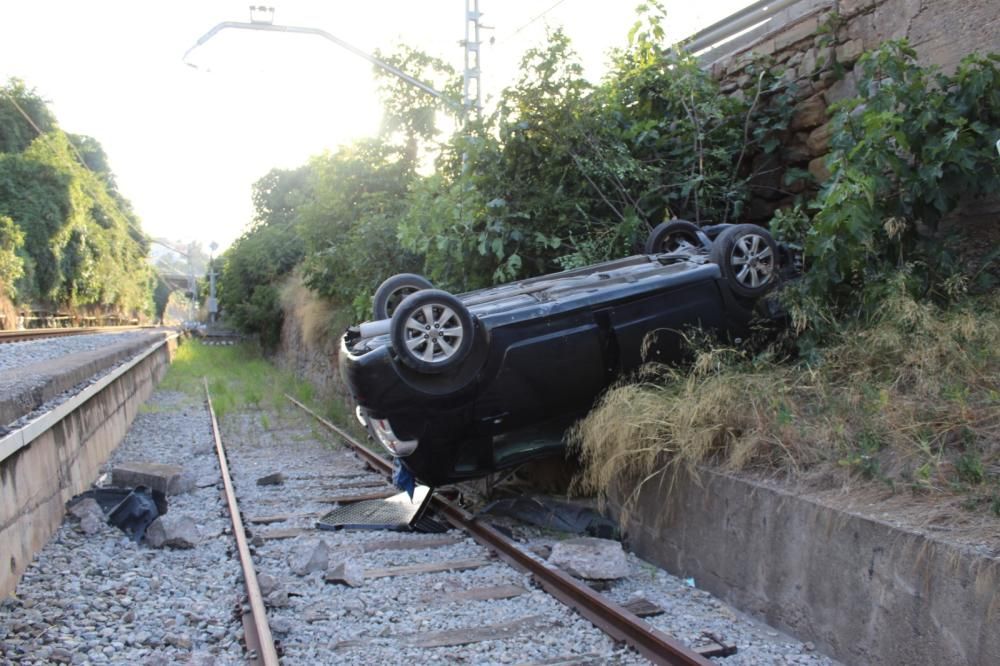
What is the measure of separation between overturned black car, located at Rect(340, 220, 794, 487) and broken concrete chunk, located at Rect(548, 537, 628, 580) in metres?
1.10

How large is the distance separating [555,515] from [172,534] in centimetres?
295

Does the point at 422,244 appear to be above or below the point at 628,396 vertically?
above

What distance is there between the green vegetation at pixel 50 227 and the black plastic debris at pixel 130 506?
3187 centimetres

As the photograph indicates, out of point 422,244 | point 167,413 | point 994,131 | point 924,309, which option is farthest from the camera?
point 167,413

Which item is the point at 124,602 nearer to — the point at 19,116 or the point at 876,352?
the point at 876,352

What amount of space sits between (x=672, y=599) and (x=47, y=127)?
63.4m

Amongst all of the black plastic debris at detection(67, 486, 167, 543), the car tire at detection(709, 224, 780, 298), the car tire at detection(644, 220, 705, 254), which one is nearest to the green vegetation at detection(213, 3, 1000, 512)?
the car tire at detection(709, 224, 780, 298)

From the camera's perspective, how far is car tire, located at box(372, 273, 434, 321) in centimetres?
737

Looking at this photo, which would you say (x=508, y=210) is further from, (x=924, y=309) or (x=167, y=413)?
(x=167, y=413)

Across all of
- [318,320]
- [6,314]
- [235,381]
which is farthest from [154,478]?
[6,314]

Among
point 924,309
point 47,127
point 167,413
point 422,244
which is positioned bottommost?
point 167,413

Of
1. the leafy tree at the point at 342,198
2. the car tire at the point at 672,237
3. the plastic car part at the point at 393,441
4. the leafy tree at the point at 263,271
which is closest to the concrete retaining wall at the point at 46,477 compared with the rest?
the plastic car part at the point at 393,441

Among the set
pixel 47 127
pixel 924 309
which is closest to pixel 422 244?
pixel 924 309

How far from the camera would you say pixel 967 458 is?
4145 mm
